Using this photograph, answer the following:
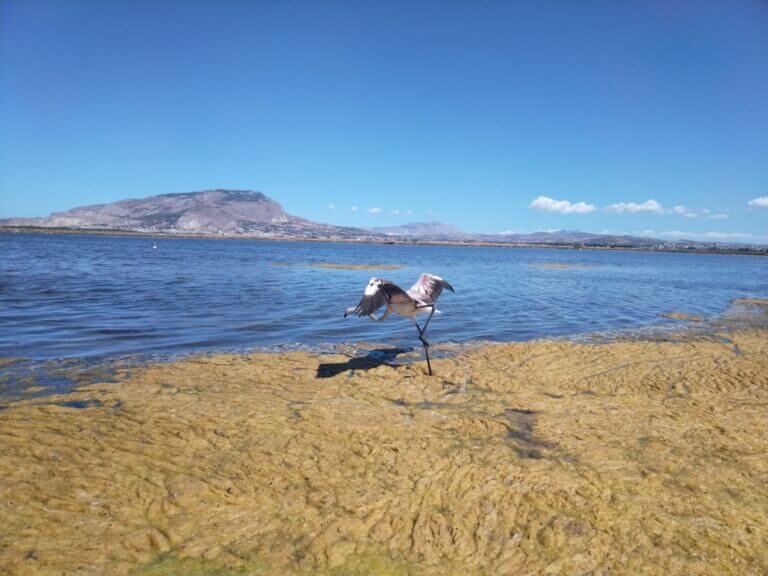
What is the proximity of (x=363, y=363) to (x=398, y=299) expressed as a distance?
2007 millimetres

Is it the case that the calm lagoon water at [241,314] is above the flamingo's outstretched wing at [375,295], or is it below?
below

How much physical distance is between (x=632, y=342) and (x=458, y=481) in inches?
424

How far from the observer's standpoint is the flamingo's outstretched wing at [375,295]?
31.3ft

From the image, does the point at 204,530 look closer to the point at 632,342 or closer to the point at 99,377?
the point at 99,377

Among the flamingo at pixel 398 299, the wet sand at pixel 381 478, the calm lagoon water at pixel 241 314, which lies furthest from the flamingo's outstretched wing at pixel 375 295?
the calm lagoon water at pixel 241 314

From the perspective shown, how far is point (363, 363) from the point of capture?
36.3 feet

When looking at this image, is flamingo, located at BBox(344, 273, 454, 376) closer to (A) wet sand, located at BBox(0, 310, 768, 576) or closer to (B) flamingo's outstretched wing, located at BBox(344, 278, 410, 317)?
(B) flamingo's outstretched wing, located at BBox(344, 278, 410, 317)

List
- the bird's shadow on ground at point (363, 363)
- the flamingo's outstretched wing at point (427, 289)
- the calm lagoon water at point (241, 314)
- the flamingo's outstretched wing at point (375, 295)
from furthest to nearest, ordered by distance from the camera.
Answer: the calm lagoon water at point (241, 314), the flamingo's outstretched wing at point (427, 289), the bird's shadow on ground at point (363, 363), the flamingo's outstretched wing at point (375, 295)

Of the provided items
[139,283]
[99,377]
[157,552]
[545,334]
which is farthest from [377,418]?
[139,283]

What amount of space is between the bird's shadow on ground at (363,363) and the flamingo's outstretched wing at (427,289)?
181cm

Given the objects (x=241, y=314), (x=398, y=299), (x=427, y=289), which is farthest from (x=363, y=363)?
(x=241, y=314)

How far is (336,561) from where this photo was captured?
4.20 meters

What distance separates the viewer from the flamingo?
957 centimetres

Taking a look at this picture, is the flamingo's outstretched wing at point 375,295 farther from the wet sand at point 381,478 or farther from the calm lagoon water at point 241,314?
the calm lagoon water at point 241,314
